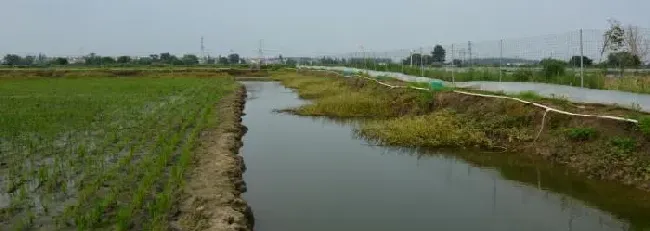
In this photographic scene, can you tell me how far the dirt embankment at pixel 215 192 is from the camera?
16.3 ft

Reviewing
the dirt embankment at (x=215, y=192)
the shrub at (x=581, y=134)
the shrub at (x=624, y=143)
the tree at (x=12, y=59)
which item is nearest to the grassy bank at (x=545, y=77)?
the shrub at (x=581, y=134)

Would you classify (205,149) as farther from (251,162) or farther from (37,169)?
(37,169)

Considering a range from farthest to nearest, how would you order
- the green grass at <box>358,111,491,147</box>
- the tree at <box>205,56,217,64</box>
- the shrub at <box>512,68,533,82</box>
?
the tree at <box>205,56,217,64</box> → the shrub at <box>512,68,533,82</box> → the green grass at <box>358,111,491,147</box>

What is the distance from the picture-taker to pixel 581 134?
8.03 m

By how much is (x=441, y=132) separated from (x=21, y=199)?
7223 millimetres

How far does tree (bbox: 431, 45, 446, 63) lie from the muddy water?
46.3ft

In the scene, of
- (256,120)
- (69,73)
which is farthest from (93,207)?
(69,73)

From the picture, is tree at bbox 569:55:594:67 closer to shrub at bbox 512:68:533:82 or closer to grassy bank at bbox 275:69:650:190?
shrub at bbox 512:68:533:82

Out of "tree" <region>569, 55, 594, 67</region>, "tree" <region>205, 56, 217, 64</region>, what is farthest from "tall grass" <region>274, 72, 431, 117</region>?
"tree" <region>205, 56, 217, 64</region>

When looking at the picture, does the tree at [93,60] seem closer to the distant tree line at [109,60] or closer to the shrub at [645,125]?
the distant tree line at [109,60]

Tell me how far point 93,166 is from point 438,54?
1889 centimetres

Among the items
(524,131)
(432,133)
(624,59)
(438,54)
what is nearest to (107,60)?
(438,54)

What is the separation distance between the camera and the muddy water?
5637 millimetres

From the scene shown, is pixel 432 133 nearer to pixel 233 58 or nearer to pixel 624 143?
pixel 624 143
